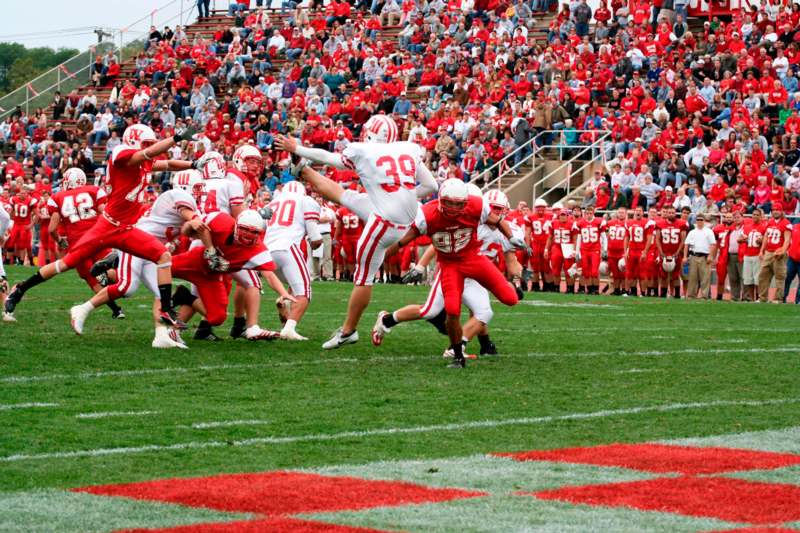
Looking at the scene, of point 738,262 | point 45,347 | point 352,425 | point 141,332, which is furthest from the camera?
point 738,262

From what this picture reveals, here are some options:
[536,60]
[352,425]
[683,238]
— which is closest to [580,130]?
[536,60]

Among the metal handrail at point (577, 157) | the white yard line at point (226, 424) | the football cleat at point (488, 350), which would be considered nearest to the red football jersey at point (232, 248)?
the football cleat at point (488, 350)

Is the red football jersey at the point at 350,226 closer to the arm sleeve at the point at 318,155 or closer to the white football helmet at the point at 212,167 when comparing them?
the white football helmet at the point at 212,167

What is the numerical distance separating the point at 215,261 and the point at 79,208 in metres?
3.52

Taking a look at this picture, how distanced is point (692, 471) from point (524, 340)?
19.5 feet

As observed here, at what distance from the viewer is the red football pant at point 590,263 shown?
70.6 feet

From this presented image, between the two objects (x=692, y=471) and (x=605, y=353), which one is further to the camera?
(x=605, y=353)

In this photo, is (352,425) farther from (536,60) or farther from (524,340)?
(536,60)

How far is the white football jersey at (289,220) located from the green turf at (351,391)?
841mm

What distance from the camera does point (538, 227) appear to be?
73.9 ft

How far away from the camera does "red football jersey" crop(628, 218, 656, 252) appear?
20891 mm

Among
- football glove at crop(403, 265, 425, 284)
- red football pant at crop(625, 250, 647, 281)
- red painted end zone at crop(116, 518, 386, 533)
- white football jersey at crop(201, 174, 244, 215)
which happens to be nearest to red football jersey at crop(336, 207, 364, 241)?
red football pant at crop(625, 250, 647, 281)

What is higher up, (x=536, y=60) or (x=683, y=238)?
(x=536, y=60)

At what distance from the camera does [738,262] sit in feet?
66.1
